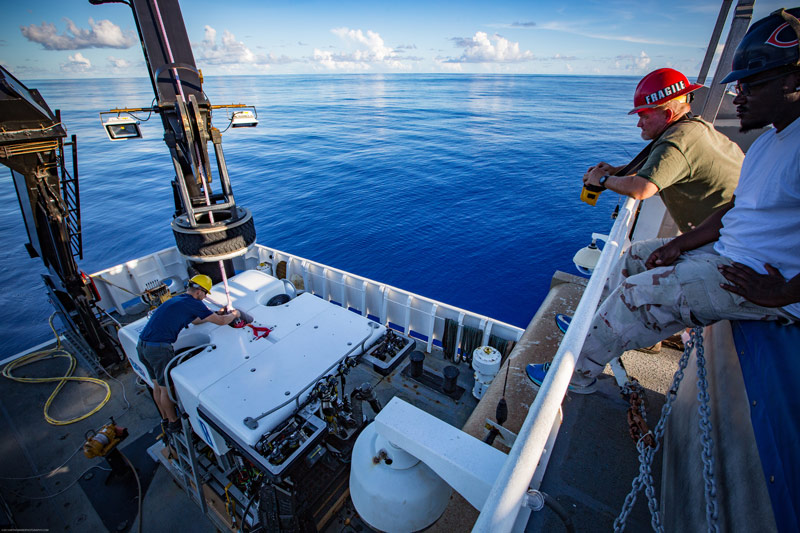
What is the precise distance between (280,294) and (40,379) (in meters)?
9.55

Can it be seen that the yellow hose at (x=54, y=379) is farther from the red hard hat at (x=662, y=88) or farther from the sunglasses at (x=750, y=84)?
the sunglasses at (x=750, y=84)

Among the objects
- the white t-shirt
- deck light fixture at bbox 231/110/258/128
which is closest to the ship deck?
the white t-shirt

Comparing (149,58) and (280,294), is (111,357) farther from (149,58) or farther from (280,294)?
(149,58)

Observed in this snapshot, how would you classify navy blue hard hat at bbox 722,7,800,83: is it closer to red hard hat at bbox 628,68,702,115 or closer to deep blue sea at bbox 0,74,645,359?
red hard hat at bbox 628,68,702,115

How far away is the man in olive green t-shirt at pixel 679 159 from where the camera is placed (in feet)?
9.61

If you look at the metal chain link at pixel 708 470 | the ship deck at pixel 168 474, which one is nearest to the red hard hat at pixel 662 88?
the metal chain link at pixel 708 470

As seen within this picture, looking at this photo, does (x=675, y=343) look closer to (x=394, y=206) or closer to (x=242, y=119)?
(x=242, y=119)

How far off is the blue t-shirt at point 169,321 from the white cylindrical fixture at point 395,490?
3.61m

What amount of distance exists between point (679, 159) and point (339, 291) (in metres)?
10.3

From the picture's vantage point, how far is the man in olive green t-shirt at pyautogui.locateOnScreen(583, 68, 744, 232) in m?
2.93

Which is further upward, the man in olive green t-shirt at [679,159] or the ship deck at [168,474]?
the man in olive green t-shirt at [679,159]

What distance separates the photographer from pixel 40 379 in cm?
991

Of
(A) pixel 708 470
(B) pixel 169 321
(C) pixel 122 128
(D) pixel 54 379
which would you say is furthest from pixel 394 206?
(A) pixel 708 470

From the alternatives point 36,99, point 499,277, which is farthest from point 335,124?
point 36,99
